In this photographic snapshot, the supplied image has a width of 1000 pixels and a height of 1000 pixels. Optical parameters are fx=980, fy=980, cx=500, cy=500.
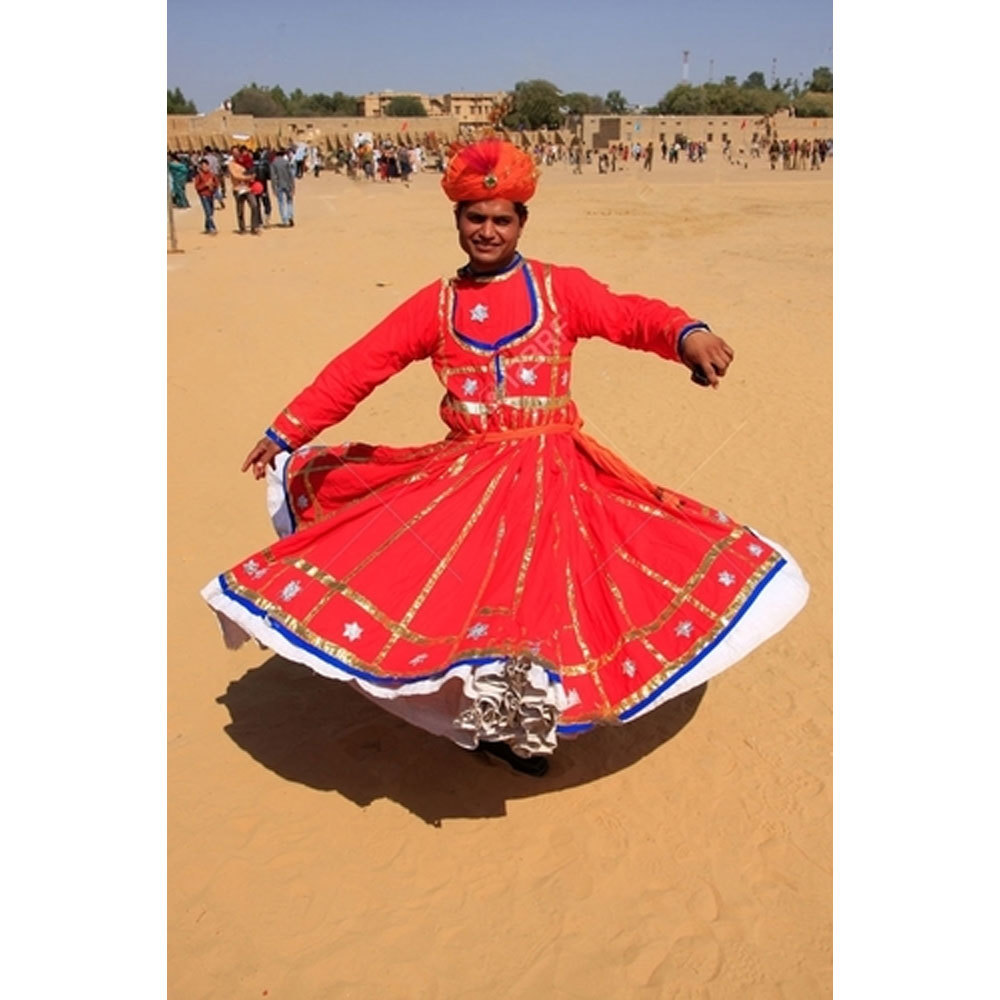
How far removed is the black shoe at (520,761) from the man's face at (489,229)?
203cm

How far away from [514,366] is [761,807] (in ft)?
6.77

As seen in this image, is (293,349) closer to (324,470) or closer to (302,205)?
(324,470)

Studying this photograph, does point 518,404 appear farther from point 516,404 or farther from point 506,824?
point 506,824

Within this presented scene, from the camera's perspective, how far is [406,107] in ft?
218

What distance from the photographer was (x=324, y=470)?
166 inches

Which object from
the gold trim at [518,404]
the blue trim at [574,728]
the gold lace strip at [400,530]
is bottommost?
the blue trim at [574,728]

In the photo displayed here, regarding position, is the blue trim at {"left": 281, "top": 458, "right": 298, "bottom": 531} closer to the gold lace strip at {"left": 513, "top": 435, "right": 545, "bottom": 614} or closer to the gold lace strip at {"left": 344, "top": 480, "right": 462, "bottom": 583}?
the gold lace strip at {"left": 344, "top": 480, "right": 462, "bottom": 583}

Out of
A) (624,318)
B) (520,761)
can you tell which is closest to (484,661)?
(520,761)

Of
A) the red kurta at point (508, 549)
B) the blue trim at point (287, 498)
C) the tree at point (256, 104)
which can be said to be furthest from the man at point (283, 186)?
the tree at point (256, 104)

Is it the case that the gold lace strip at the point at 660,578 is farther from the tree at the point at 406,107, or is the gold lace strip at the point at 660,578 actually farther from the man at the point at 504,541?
the tree at the point at 406,107

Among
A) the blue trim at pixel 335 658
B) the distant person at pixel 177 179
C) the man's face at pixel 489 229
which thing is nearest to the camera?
the blue trim at pixel 335 658

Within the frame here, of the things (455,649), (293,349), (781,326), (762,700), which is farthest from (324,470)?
(781,326)

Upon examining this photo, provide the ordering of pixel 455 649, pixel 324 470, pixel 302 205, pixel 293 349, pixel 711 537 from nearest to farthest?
pixel 455 649 < pixel 711 537 < pixel 324 470 < pixel 293 349 < pixel 302 205

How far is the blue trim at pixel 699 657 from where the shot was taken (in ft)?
11.0
